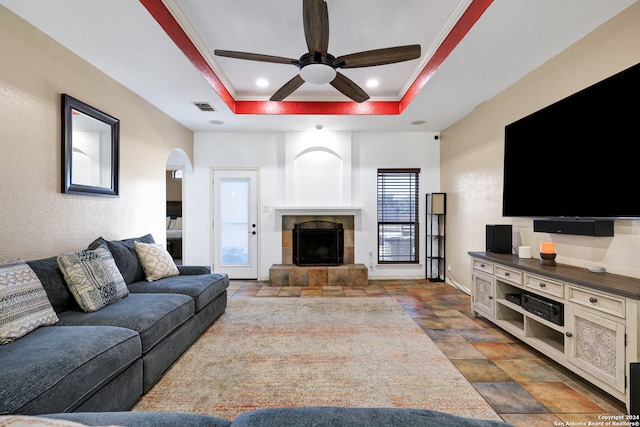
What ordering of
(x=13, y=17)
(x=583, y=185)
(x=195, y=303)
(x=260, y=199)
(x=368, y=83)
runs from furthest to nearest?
(x=260, y=199) < (x=368, y=83) < (x=195, y=303) < (x=583, y=185) < (x=13, y=17)

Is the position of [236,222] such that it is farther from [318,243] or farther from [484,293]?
[484,293]

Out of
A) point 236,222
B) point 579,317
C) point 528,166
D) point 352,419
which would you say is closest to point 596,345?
point 579,317

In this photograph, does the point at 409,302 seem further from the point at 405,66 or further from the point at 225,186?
the point at 225,186

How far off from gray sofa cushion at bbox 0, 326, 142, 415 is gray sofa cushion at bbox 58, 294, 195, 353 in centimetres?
14

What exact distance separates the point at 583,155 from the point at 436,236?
3180 mm

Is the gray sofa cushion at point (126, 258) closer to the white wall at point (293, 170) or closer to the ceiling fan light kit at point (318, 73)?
the white wall at point (293, 170)

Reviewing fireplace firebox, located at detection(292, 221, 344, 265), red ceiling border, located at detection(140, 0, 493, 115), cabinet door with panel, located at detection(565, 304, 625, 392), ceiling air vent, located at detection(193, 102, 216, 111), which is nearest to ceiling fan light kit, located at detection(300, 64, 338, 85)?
red ceiling border, located at detection(140, 0, 493, 115)

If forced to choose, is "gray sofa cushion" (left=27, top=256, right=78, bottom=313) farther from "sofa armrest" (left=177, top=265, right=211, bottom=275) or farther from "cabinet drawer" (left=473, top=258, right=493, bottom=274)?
"cabinet drawer" (left=473, top=258, right=493, bottom=274)

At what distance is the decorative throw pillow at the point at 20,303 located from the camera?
1595 mm

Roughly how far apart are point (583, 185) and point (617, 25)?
3.94 ft

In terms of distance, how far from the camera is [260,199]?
5.44 m

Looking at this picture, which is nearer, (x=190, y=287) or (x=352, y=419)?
(x=352, y=419)

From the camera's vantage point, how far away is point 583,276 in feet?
6.99

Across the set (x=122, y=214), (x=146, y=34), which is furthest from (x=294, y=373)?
(x=146, y=34)
